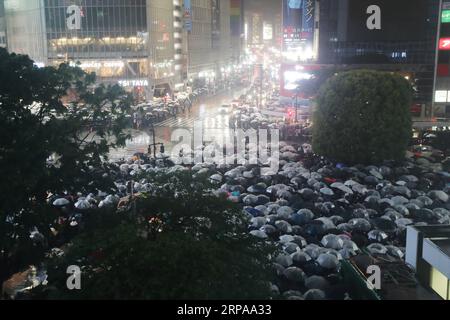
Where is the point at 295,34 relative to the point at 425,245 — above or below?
above

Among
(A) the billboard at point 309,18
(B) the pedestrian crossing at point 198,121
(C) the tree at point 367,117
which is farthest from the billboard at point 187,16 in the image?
(C) the tree at point 367,117

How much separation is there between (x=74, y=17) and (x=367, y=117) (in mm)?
53060

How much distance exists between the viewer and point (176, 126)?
4944 cm

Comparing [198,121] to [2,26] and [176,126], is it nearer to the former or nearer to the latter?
[176,126]

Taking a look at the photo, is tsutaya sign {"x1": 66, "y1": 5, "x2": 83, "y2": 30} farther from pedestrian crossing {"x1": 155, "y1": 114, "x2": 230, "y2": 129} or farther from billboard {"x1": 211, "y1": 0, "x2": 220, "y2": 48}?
billboard {"x1": 211, "y1": 0, "x2": 220, "y2": 48}

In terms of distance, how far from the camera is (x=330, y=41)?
63.8m

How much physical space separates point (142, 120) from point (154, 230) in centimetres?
3585

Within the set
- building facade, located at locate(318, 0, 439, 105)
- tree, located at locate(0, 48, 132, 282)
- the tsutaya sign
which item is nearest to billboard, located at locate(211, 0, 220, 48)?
the tsutaya sign

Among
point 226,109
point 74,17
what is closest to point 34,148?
point 226,109

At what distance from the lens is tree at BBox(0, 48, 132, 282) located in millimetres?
13445

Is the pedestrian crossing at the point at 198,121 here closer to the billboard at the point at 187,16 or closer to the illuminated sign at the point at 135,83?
the illuminated sign at the point at 135,83

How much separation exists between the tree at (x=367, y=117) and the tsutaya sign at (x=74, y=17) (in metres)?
50.9

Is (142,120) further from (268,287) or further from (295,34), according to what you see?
(268,287)
